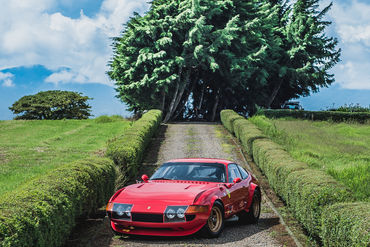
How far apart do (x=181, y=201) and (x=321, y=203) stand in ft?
9.53

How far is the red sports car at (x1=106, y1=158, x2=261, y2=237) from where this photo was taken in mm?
7840

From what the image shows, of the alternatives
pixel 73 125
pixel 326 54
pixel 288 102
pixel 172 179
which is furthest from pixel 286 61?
pixel 172 179

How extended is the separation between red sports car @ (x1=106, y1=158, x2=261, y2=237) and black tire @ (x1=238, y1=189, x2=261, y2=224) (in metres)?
0.37

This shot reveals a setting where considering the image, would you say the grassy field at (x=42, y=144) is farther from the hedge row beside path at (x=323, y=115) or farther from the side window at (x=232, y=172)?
the hedge row beside path at (x=323, y=115)

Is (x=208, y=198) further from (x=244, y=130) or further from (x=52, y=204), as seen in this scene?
(x=244, y=130)

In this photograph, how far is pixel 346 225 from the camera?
6.93 m

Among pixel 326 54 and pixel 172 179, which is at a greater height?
pixel 326 54

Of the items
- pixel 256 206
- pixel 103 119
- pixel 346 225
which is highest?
pixel 103 119

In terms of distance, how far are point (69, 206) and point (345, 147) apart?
17.3 meters

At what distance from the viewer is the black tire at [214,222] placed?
816cm

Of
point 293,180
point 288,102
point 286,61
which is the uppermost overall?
point 286,61

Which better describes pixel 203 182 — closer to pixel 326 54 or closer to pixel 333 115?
pixel 333 115

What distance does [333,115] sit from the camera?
1519 inches

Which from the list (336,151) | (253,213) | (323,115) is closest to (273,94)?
(323,115)
